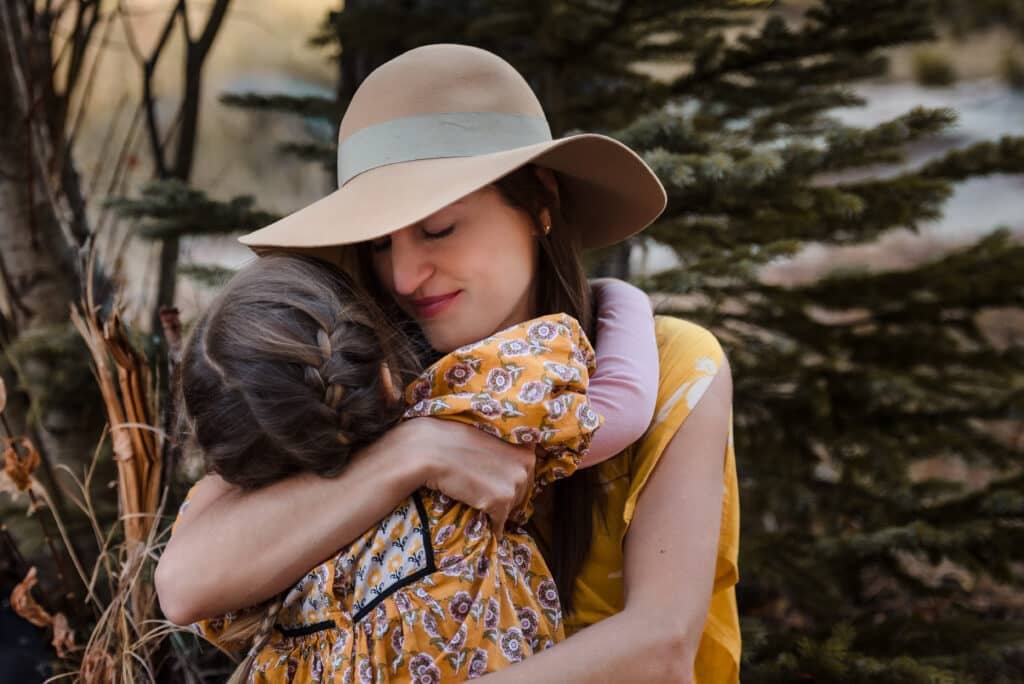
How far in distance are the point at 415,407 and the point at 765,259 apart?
1.14 meters

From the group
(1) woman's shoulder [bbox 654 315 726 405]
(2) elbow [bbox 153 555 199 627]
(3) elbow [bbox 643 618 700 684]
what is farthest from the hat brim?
(3) elbow [bbox 643 618 700 684]


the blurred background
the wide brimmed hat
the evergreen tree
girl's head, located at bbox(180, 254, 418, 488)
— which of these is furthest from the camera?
the evergreen tree

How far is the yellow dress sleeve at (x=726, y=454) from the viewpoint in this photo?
1.51 m

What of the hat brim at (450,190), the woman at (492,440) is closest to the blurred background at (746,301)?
the hat brim at (450,190)

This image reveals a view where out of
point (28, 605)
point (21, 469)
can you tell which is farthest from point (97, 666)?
point (21, 469)

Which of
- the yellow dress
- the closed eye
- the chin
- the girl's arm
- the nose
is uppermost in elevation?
the closed eye

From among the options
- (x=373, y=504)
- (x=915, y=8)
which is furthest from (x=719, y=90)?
(x=373, y=504)

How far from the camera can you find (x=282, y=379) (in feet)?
3.94

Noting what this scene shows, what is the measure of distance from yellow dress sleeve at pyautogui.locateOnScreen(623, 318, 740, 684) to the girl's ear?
44 centimetres

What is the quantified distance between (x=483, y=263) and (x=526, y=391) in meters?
0.36

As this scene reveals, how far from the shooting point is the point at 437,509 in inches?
51.0

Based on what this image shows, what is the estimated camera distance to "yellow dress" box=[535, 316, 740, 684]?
1547 millimetres

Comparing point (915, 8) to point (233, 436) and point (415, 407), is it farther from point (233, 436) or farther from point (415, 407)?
point (233, 436)

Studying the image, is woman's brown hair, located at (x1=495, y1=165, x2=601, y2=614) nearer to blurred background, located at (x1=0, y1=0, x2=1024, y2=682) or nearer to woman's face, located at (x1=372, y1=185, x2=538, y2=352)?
woman's face, located at (x1=372, y1=185, x2=538, y2=352)
